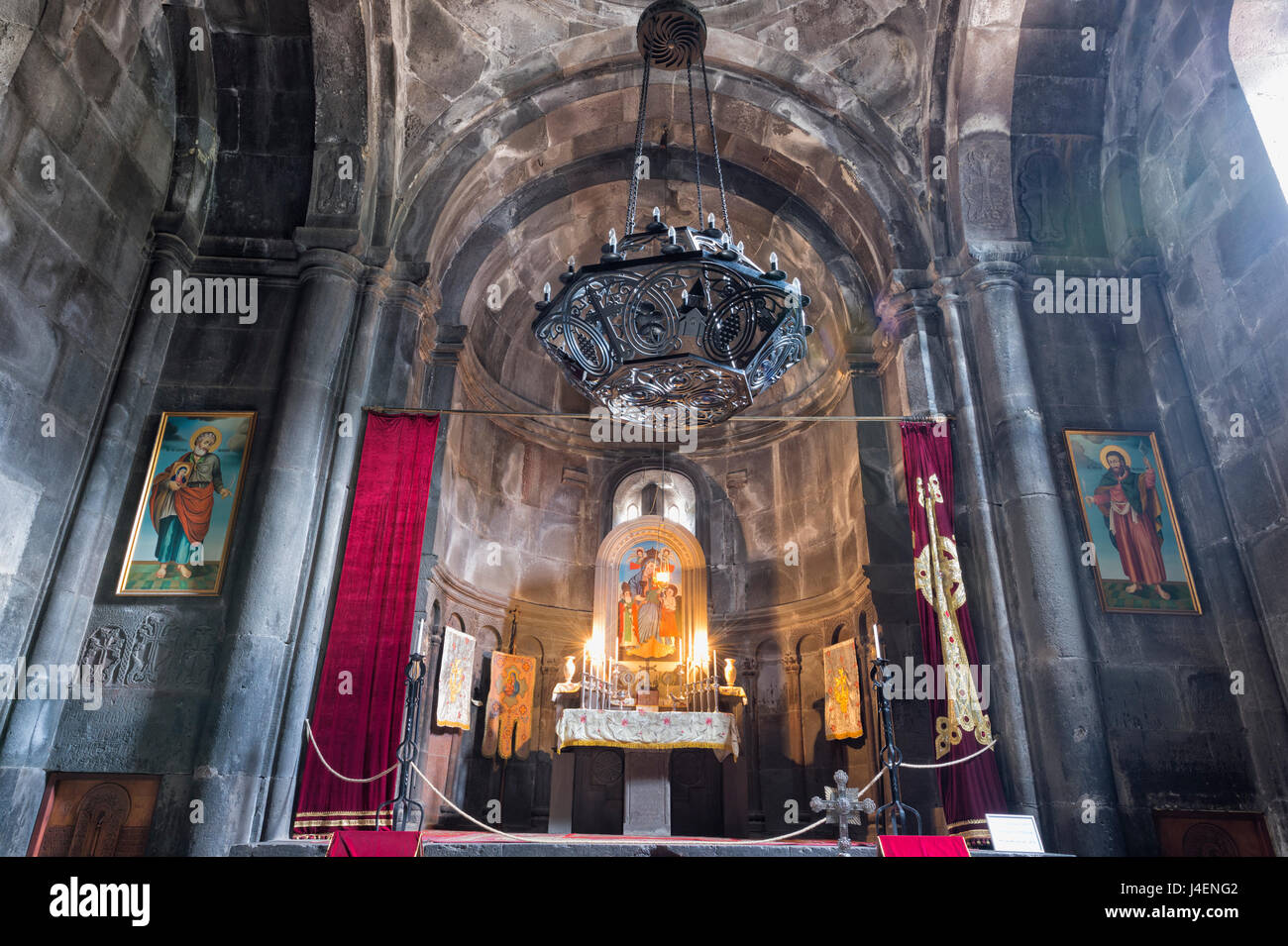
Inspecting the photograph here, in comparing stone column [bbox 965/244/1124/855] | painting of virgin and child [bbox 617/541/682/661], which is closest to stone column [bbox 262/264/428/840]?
painting of virgin and child [bbox 617/541/682/661]

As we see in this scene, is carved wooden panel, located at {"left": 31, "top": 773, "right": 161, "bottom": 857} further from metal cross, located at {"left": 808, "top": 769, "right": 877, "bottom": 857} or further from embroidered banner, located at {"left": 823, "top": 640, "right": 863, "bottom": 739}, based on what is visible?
embroidered banner, located at {"left": 823, "top": 640, "right": 863, "bottom": 739}

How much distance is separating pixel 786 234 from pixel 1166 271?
5.24 meters

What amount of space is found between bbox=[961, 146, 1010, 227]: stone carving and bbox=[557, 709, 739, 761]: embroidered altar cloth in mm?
7073

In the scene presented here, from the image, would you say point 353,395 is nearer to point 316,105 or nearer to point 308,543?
point 308,543

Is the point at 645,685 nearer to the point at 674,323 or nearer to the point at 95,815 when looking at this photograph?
the point at 95,815

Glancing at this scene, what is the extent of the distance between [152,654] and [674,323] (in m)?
6.14

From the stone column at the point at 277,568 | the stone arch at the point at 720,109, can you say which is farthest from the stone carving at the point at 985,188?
the stone column at the point at 277,568

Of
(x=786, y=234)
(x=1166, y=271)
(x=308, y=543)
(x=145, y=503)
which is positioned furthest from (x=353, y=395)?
(x=1166, y=271)

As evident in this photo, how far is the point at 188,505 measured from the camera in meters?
8.48

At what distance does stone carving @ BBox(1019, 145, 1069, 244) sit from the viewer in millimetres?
9992

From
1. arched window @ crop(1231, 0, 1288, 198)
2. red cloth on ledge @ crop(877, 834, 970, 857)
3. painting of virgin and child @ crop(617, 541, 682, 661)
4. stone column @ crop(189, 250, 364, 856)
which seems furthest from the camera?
painting of virgin and child @ crop(617, 541, 682, 661)

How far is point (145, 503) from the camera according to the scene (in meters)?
8.43

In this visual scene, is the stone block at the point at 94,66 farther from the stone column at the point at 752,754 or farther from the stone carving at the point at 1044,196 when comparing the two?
the stone column at the point at 752,754

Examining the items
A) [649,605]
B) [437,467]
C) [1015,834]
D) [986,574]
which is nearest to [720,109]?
[437,467]
